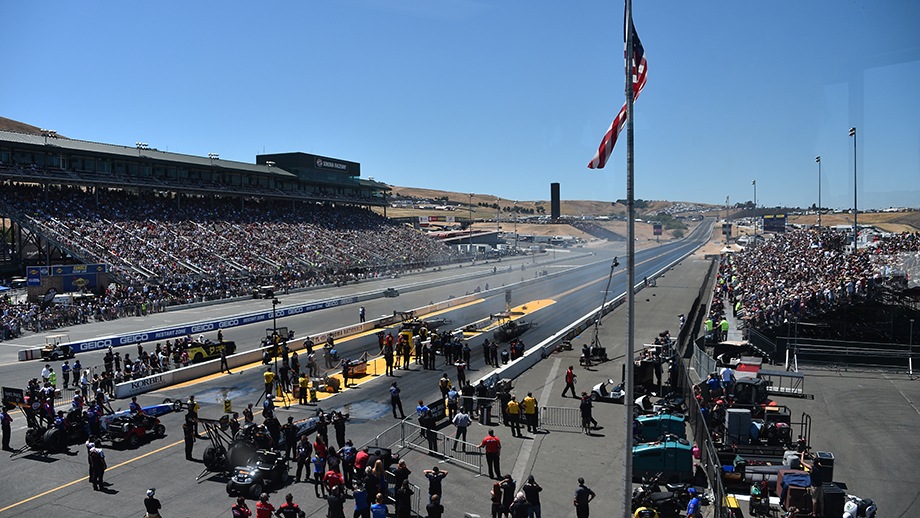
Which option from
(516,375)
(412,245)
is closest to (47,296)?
(516,375)

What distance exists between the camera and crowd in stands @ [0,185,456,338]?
44.3m

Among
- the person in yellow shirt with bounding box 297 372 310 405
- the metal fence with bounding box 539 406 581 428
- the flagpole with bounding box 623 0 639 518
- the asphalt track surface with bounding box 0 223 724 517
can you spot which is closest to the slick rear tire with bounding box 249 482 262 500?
the asphalt track surface with bounding box 0 223 724 517

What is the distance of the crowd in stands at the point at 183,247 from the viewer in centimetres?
4434

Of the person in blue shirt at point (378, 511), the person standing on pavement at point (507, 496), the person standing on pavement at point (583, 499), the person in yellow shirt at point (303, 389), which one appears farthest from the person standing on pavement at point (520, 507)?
the person in yellow shirt at point (303, 389)

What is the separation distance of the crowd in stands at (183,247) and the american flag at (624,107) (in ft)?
122

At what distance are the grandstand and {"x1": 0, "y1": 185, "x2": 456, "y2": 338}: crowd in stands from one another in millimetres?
127

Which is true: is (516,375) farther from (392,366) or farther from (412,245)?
(412,245)

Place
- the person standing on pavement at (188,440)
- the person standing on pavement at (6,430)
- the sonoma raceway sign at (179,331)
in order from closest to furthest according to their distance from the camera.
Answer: the person standing on pavement at (188,440), the person standing on pavement at (6,430), the sonoma raceway sign at (179,331)

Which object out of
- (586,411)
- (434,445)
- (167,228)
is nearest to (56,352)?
(434,445)

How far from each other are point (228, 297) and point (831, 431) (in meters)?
43.5

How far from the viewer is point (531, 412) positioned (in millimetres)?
17469

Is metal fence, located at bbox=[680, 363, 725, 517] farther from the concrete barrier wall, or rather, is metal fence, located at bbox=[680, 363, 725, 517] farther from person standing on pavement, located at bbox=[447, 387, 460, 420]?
the concrete barrier wall

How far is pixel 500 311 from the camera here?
4616 centimetres

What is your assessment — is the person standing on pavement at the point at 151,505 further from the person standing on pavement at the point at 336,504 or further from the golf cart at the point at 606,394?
the golf cart at the point at 606,394
